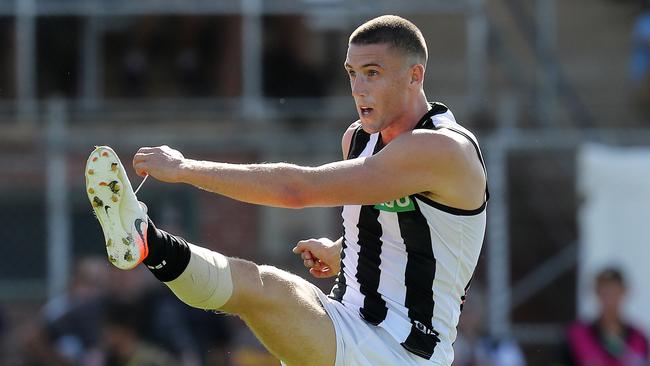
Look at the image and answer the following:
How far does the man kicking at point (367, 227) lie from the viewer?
5.63 metres

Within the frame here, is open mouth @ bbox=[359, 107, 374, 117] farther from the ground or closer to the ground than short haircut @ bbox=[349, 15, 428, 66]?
closer to the ground

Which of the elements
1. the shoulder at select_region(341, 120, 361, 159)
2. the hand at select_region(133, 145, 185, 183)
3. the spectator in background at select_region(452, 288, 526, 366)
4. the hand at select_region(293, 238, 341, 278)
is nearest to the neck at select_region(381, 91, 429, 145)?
the shoulder at select_region(341, 120, 361, 159)

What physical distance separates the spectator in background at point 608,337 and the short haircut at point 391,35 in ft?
17.3

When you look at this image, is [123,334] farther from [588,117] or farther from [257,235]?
[588,117]

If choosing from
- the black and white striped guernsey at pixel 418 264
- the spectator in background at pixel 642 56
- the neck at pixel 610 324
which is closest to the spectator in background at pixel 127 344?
the neck at pixel 610 324

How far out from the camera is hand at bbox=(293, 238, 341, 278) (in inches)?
254

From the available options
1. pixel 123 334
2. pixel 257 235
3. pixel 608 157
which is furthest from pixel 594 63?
pixel 123 334

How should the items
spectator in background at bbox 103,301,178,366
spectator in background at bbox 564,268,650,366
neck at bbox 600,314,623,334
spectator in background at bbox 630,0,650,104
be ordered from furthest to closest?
spectator in background at bbox 630,0,650,104 → neck at bbox 600,314,623,334 → spectator in background at bbox 564,268,650,366 → spectator in background at bbox 103,301,178,366

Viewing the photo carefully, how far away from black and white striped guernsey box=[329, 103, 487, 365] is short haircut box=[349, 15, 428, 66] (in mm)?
300

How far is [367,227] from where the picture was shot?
A: 6.10 metres

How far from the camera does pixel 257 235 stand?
44.3ft

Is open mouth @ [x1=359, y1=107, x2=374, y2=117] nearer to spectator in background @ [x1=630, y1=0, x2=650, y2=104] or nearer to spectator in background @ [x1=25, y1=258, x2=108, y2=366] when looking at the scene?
spectator in background @ [x1=25, y1=258, x2=108, y2=366]

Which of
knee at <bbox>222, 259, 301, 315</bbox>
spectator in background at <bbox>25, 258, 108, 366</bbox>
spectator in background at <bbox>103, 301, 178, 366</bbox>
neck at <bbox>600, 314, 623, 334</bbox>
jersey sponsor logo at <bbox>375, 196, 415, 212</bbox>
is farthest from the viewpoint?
spectator in background at <bbox>25, 258, 108, 366</bbox>

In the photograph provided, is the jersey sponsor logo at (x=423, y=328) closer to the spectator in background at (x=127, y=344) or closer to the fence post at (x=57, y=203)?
the spectator in background at (x=127, y=344)
